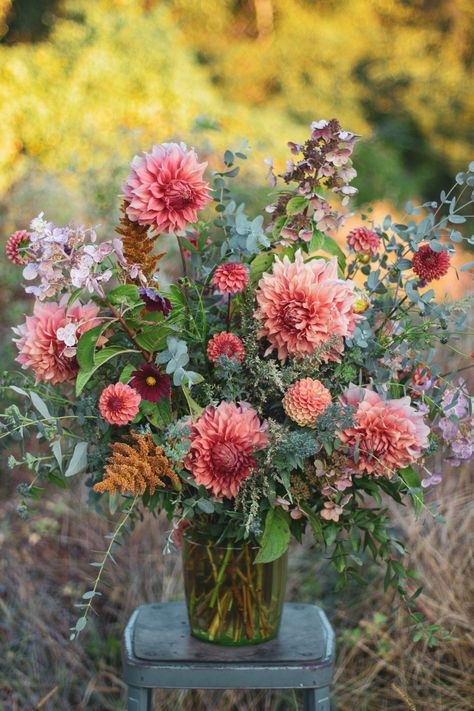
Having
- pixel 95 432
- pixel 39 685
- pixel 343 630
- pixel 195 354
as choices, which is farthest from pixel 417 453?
pixel 39 685

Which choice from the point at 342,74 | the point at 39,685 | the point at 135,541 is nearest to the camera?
the point at 39,685

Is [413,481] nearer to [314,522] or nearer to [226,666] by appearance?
[314,522]

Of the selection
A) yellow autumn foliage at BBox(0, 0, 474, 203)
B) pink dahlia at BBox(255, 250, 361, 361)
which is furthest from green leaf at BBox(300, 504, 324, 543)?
yellow autumn foliage at BBox(0, 0, 474, 203)

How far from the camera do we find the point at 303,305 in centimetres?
104

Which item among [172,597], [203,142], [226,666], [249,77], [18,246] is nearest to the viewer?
[18,246]

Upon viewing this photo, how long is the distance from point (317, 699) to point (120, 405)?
584 millimetres

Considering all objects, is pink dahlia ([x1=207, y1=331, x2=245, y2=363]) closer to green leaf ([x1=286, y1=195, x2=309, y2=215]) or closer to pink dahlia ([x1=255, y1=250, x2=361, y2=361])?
pink dahlia ([x1=255, y1=250, x2=361, y2=361])

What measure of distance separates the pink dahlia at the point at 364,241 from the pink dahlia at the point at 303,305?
119 mm

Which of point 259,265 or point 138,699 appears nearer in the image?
point 259,265

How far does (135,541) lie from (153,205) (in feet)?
4.97

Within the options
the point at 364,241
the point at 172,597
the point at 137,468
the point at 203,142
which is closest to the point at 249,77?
the point at 203,142

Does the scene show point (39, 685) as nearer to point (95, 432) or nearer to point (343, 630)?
point (343, 630)

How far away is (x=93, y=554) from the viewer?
2389mm

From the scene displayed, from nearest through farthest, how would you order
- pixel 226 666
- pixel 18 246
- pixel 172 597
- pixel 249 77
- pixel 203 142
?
pixel 18 246
pixel 226 666
pixel 172 597
pixel 203 142
pixel 249 77
